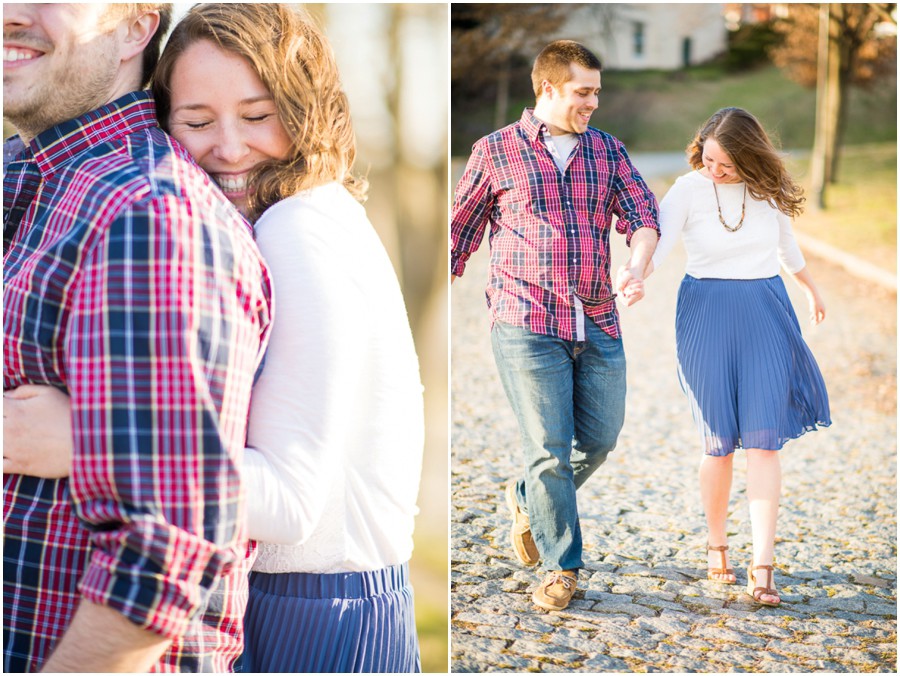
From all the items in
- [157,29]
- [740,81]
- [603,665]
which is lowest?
[603,665]

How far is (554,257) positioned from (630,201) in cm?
26

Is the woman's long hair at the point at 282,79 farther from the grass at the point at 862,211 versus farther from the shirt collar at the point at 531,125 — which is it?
the grass at the point at 862,211

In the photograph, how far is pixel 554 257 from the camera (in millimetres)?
2553

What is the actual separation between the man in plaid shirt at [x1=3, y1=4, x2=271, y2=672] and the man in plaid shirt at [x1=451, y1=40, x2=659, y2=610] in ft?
4.58

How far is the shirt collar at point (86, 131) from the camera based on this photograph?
4.64 feet

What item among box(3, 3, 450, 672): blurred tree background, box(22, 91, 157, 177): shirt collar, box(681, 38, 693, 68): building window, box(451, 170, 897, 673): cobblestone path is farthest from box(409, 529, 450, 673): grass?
box(681, 38, 693, 68): building window

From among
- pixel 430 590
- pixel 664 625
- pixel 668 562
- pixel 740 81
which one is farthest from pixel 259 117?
pixel 740 81

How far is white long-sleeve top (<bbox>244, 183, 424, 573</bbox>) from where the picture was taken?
50.4 inches

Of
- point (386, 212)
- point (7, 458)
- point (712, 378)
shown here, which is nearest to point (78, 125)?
point (7, 458)

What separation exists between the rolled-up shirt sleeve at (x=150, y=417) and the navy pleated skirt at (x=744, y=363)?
1.72 m

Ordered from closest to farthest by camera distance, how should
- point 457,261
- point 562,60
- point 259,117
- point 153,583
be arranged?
point 153,583
point 259,117
point 562,60
point 457,261

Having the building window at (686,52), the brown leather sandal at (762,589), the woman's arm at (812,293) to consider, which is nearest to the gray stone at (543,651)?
the brown leather sandal at (762,589)

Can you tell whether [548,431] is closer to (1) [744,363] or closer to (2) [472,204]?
(1) [744,363]

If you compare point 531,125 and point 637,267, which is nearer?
point 637,267
